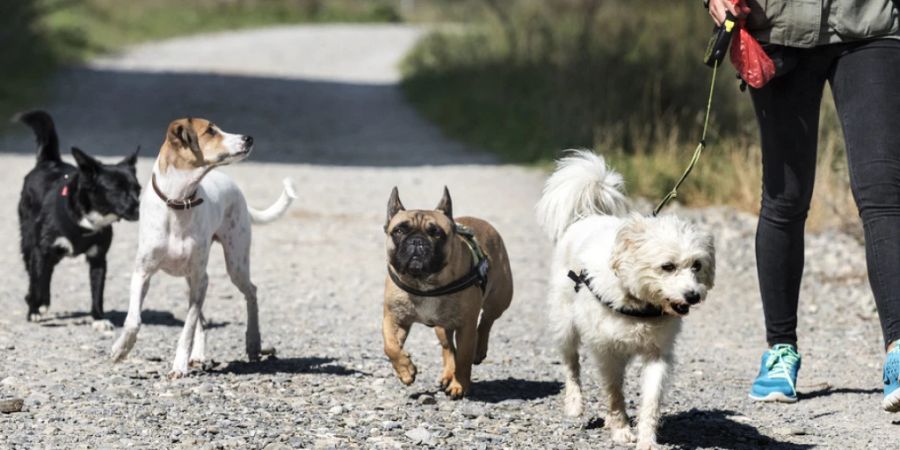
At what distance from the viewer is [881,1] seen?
5406 mm

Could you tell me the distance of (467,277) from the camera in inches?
221

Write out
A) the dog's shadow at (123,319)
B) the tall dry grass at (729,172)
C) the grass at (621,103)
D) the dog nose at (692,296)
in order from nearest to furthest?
the dog nose at (692,296) → the dog's shadow at (123,319) → the tall dry grass at (729,172) → the grass at (621,103)

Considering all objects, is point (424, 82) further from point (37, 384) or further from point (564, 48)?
point (37, 384)

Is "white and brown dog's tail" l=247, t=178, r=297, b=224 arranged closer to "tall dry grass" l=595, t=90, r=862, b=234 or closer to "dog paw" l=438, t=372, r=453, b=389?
"dog paw" l=438, t=372, r=453, b=389

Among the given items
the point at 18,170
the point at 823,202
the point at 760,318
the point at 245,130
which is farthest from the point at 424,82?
the point at 760,318

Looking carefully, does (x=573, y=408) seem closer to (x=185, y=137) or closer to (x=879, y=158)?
(x=879, y=158)

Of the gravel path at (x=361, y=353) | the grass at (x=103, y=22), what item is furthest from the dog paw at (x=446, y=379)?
the grass at (x=103, y=22)

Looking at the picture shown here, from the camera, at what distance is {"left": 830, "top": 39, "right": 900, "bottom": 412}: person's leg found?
5336mm

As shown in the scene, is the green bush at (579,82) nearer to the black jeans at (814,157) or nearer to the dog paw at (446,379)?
the black jeans at (814,157)

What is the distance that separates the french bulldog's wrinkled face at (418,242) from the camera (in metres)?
5.39

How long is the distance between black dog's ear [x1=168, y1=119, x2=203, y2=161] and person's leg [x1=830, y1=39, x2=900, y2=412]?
2723mm

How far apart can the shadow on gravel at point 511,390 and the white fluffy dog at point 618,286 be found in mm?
343

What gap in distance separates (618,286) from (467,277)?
0.88 metres

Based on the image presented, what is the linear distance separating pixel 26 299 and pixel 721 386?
369cm
